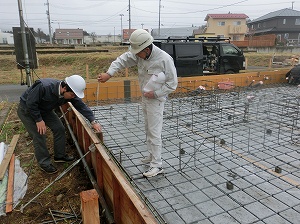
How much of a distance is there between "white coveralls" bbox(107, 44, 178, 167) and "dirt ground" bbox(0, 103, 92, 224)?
99cm

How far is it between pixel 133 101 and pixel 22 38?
2969 millimetres

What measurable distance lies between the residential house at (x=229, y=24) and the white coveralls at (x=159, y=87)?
39.8 metres

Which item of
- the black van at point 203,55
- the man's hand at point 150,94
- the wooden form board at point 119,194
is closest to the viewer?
the wooden form board at point 119,194

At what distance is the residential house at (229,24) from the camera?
40188 millimetres

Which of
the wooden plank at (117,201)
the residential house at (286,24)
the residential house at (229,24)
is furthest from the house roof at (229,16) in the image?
the wooden plank at (117,201)

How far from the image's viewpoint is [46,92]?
319cm

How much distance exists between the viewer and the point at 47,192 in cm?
304

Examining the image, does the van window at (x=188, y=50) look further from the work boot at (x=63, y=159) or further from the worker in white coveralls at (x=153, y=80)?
the work boot at (x=63, y=159)

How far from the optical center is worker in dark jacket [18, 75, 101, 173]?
3107 mm

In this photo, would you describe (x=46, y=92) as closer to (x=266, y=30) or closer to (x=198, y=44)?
(x=198, y=44)

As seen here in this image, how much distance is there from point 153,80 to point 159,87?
0.10 metres

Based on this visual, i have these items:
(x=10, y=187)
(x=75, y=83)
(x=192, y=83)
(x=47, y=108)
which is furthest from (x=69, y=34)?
(x=10, y=187)

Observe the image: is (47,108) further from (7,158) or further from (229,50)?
(229,50)

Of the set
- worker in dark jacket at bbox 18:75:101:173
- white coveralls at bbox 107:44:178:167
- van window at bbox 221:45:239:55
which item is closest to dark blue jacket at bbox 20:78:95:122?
worker in dark jacket at bbox 18:75:101:173
